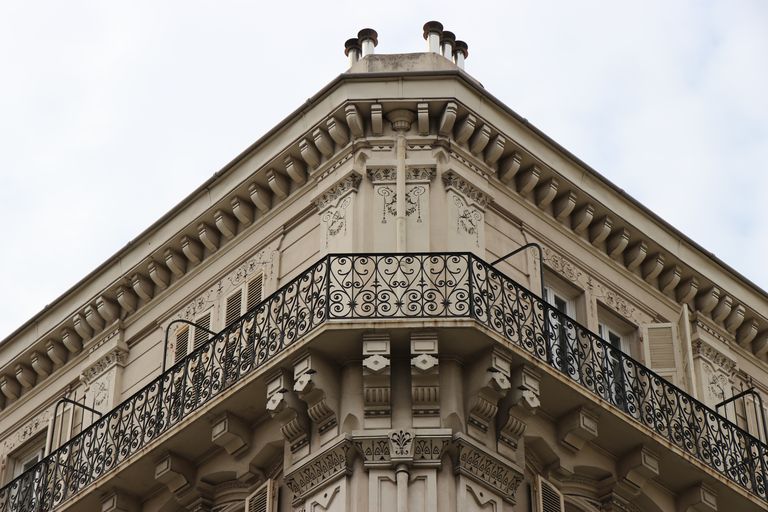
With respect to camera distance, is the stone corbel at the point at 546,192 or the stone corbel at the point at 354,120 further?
the stone corbel at the point at 546,192

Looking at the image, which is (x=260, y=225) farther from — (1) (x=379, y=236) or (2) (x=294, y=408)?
(2) (x=294, y=408)

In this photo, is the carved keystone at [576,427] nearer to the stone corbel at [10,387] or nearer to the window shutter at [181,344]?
the window shutter at [181,344]

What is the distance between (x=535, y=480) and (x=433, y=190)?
14.4 ft

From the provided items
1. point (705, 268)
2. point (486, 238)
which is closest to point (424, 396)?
point (486, 238)

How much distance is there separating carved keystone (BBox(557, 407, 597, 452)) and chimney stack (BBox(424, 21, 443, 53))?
20.7 feet

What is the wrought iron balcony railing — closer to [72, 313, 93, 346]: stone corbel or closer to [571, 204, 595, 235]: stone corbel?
[571, 204, 595, 235]: stone corbel

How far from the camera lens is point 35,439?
30.8 meters

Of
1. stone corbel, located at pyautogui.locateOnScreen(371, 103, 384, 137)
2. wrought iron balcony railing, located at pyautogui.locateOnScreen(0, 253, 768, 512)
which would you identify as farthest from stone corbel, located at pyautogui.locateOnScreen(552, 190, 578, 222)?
stone corbel, located at pyautogui.locateOnScreen(371, 103, 384, 137)

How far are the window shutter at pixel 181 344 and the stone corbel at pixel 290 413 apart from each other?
4312mm

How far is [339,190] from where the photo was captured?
26.6 meters

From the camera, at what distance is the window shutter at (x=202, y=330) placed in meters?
27.8

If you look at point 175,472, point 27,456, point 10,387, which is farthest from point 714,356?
point 10,387

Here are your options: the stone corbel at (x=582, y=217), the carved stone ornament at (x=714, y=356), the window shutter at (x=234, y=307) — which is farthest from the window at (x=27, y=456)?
the carved stone ornament at (x=714, y=356)

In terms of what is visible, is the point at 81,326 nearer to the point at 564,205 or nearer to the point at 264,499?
the point at 264,499
